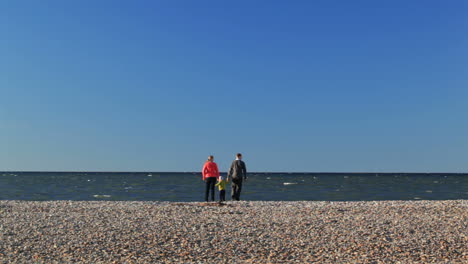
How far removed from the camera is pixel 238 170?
2303cm

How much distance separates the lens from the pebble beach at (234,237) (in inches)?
423

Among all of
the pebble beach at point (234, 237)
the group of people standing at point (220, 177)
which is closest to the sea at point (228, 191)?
the group of people standing at point (220, 177)

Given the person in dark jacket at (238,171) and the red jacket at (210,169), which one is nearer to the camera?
the red jacket at (210,169)

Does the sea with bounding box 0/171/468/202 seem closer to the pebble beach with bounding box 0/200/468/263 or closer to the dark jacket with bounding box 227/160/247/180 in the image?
the dark jacket with bounding box 227/160/247/180

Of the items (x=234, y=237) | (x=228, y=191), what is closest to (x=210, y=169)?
(x=234, y=237)

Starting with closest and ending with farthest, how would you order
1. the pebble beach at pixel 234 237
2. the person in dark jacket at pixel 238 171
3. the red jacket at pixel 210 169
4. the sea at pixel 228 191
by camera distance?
the pebble beach at pixel 234 237
the red jacket at pixel 210 169
the person in dark jacket at pixel 238 171
the sea at pixel 228 191

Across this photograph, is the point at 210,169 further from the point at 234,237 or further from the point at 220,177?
the point at 234,237

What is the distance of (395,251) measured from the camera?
11289mm

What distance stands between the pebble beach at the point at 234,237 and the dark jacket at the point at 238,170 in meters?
5.80

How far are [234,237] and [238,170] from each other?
10.6 metres

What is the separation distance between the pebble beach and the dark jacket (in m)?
5.80

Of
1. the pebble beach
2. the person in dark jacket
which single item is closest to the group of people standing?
the person in dark jacket

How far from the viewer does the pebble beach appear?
10.8 metres

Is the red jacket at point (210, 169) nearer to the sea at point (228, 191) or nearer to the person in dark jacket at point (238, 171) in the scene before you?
the person in dark jacket at point (238, 171)
